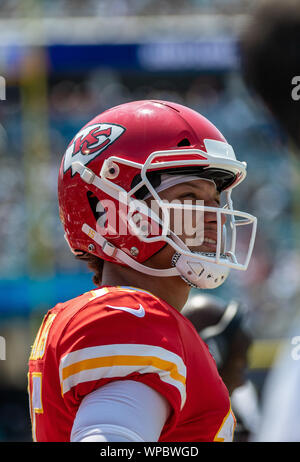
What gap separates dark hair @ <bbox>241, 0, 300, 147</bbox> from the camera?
1264 mm

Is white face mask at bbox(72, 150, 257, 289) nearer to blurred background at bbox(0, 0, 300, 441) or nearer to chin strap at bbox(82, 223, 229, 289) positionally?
chin strap at bbox(82, 223, 229, 289)

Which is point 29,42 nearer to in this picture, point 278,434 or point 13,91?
point 13,91

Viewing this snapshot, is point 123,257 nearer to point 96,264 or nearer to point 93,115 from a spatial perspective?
point 96,264

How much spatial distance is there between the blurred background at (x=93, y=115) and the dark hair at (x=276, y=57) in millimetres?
5514

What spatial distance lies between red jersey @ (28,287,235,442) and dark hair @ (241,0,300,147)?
53 cm

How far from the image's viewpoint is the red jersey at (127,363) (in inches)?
55.4

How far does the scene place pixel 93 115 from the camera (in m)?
7.28

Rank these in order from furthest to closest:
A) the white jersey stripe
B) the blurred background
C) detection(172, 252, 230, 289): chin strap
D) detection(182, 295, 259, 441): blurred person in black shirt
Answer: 1. the blurred background
2. detection(182, 295, 259, 441): blurred person in black shirt
3. detection(172, 252, 230, 289): chin strap
4. the white jersey stripe

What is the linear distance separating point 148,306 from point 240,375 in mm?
1177

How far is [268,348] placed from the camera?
22.2 ft

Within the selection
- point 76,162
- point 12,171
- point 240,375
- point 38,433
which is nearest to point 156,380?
point 38,433

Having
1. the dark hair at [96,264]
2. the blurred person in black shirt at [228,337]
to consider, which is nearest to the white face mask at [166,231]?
the dark hair at [96,264]

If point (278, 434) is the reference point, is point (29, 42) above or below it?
above

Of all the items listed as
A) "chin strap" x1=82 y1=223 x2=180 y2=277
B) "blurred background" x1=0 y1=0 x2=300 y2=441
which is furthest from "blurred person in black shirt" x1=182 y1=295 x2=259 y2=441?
"blurred background" x1=0 y1=0 x2=300 y2=441
